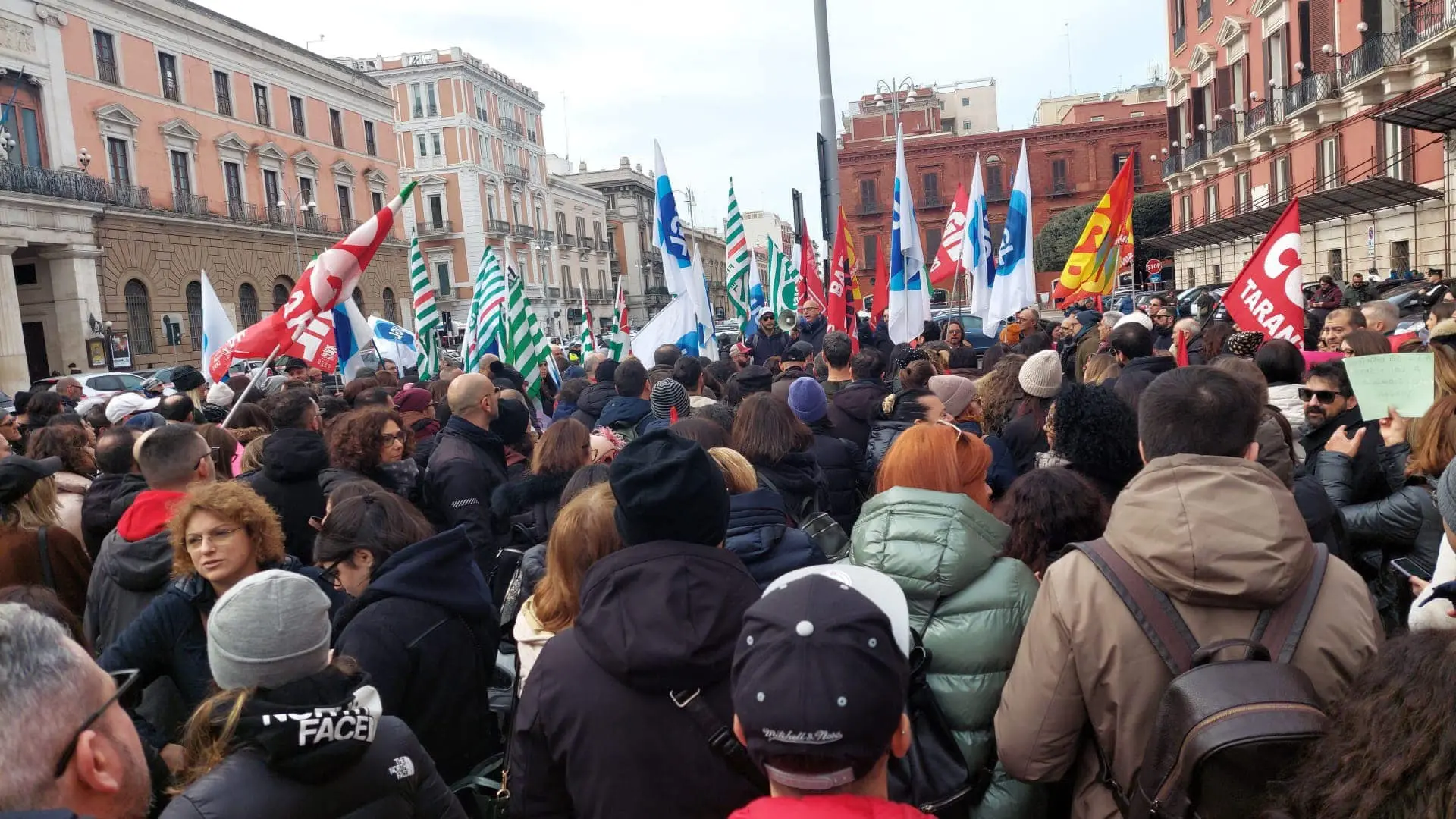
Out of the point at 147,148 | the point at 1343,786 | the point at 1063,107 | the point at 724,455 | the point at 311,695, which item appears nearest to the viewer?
the point at 1343,786

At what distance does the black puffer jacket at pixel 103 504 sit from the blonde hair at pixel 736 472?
2.60 m

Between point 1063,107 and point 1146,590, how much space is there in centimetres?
8655

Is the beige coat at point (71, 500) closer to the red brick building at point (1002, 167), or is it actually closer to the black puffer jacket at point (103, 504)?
the black puffer jacket at point (103, 504)

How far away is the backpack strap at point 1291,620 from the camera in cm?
208

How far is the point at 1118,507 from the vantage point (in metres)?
2.28

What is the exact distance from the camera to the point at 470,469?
5004 mm

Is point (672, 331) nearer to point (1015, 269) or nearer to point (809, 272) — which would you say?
point (1015, 269)

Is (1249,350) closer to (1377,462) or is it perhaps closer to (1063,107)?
(1377,462)

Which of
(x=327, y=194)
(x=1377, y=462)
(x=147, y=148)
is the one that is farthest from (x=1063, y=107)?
(x=1377, y=462)

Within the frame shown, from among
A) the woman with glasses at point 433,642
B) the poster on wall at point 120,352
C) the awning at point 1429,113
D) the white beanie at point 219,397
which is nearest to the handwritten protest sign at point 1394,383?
the woman with glasses at point 433,642

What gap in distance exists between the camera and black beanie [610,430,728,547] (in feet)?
7.48

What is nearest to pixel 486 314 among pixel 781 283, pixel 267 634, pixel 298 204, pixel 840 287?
pixel 840 287

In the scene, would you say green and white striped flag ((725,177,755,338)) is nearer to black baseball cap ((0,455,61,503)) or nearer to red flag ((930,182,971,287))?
red flag ((930,182,971,287))

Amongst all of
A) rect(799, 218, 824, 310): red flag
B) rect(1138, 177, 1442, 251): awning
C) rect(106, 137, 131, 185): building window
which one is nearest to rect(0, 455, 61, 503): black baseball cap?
rect(799, 218, 824, 310): red flag
